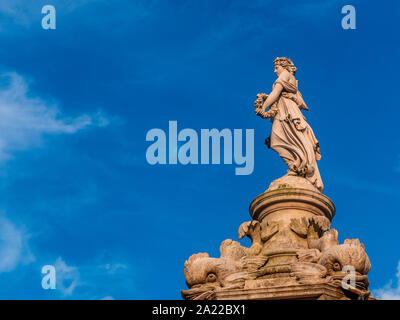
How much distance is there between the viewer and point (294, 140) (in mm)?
19109

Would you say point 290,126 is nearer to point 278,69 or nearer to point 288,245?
point 278,69

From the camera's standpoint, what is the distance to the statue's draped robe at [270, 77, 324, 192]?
1856cm

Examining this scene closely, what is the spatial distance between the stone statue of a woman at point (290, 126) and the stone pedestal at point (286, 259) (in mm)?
616

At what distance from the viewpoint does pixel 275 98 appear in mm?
19797

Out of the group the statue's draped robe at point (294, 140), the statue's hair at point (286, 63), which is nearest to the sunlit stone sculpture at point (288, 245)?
the statue's draped robe at point (294, 140)

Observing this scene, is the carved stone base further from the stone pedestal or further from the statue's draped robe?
the statue's draped robe

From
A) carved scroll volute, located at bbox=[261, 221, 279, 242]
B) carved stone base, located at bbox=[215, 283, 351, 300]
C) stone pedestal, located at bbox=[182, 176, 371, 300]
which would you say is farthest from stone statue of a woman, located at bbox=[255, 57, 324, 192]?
carved stone base, located at bbox=[215, 283, 351, 300]

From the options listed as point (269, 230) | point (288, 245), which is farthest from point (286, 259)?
point (269, 230)

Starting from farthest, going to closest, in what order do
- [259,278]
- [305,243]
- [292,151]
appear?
[292,151] < [305,243] < [259,278]

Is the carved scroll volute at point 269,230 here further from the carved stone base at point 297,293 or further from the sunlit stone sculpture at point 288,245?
→ the carved stone base at point 297,293
